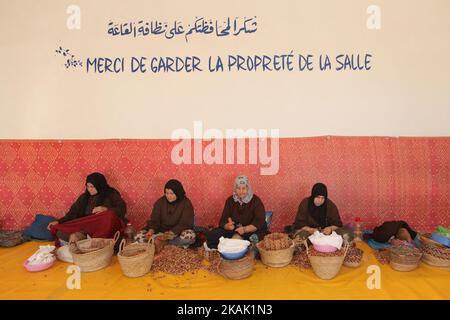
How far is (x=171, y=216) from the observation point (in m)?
3.16

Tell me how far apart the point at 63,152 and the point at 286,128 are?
89.1 inches

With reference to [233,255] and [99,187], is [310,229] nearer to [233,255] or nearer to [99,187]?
[233,255]

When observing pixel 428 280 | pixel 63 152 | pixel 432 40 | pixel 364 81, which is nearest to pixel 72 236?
pixel 63 152

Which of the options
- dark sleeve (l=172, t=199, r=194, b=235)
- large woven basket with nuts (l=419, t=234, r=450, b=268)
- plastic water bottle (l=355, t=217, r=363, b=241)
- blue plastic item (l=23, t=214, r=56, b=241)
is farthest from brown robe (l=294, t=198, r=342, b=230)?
blue plastic item (l=23, t=214, r=56, b=241)

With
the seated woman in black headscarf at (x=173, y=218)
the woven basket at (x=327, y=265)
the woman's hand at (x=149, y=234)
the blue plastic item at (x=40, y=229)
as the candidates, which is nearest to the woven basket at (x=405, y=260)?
the woven basket at (x=327, y=265)

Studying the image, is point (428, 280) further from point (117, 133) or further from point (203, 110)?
point (117, 133)

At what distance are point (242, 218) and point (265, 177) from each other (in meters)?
0.53

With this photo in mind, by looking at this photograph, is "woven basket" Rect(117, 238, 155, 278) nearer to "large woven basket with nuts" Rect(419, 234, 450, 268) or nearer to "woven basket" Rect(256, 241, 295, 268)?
"woven basket" Rect(256, 241, 295, 268)

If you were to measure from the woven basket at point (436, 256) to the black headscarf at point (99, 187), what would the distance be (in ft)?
9.08

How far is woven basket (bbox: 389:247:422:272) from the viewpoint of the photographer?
249cm

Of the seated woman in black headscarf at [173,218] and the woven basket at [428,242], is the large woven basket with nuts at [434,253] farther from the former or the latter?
the seated woman in black headscarf at [173,218]

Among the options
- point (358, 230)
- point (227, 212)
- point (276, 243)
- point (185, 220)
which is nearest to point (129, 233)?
point (185, 220)

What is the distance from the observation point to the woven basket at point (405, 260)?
98.0 inches
